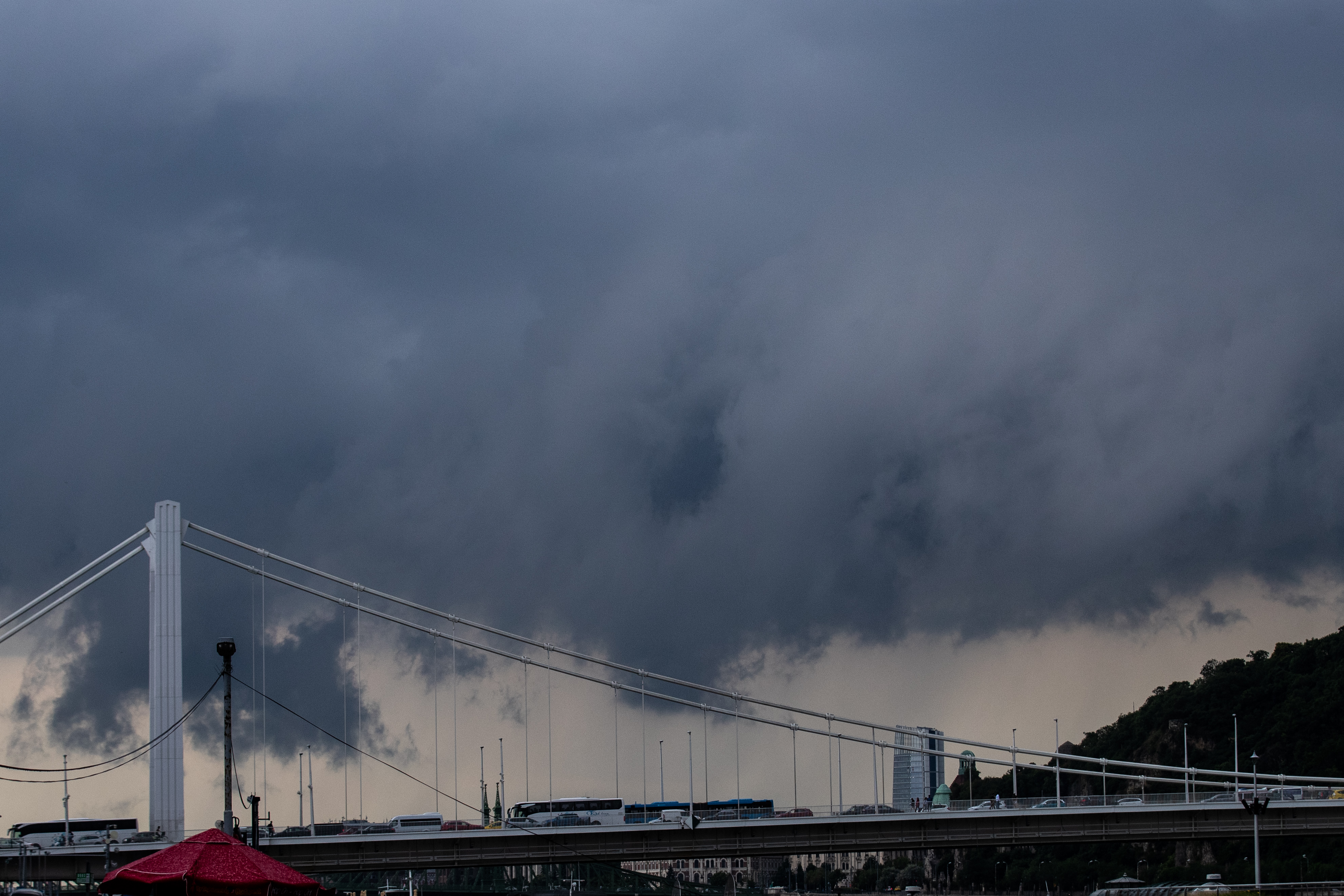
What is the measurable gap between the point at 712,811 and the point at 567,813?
8.56m

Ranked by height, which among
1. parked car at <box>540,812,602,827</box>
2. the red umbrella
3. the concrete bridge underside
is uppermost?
the red umbrella

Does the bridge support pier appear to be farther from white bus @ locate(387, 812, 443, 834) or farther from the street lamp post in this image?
the street lamp post

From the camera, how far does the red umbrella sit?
25000 millimetres

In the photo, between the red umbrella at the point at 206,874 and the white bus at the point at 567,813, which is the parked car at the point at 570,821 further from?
the red umbrella at the point at 206,874

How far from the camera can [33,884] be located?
301 ft

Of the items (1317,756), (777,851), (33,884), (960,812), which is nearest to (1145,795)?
(960,812)

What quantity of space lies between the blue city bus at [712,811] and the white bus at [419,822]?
35.5 ft

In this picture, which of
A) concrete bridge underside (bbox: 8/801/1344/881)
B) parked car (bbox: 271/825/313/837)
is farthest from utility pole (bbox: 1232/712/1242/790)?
parked car (bbox: 271/825/313/837)

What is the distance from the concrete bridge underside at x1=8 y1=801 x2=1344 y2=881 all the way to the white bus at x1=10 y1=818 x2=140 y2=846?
2444 millimetres

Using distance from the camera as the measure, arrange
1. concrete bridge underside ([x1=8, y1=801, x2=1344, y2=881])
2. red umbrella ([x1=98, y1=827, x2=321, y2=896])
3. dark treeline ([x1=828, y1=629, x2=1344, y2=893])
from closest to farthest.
→ red umbrella ([x1=98, y1=827, x2=321, y2=896]) < concrete bridge underside ([x1=8, y1=801, x2=1344, y2=881]) < dark treeline ([x1=828, y1=629, x2=1344, y2=893])

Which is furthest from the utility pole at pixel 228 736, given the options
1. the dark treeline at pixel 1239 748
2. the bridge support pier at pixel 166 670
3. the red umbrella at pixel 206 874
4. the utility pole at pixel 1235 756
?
the dark treeline at pixel 1239 748

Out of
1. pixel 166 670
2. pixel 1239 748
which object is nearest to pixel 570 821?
pixel 166 670

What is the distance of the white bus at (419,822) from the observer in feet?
280

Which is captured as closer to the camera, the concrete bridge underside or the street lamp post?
the street lamp post
